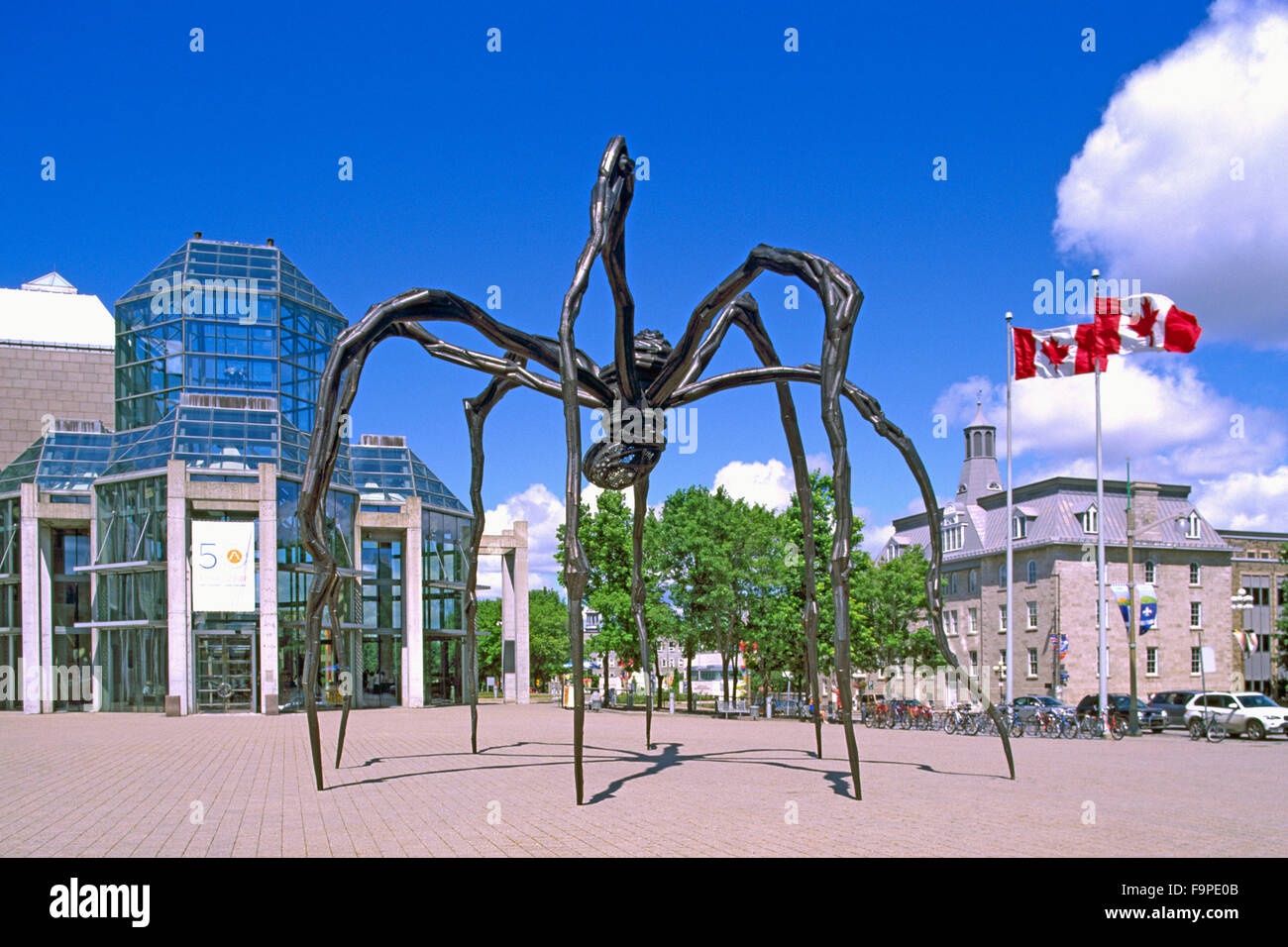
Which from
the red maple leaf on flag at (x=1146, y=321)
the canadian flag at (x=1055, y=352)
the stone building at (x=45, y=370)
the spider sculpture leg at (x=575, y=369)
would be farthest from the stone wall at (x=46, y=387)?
the spider sculpture leg at (x=575, y=369)

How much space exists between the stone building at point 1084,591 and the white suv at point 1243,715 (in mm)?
26067

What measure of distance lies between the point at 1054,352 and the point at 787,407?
22.0m

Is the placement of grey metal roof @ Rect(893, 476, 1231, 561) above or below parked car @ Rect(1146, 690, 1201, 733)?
above

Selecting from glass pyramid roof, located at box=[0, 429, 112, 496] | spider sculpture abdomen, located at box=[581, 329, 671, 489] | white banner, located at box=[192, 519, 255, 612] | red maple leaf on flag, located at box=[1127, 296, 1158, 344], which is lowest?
white banner, located at box=[192, 519, 255, 612]

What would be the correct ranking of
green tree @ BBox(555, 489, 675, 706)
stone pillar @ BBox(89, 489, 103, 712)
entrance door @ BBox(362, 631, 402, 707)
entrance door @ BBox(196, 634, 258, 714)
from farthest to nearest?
1. entrance door @ BBox(362, 631, 402, 707)
2. green tree @ BBox(555, 489, 675, 706)
3. stone pillar @ BBox(89, 489, 103, 712)
4. entrance door @ BBox(196, 634, 258, 714)

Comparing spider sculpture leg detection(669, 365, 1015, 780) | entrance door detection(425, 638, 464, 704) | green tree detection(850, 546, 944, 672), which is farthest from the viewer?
entrance door detection(425, 638, 464, 704)

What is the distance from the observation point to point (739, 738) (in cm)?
2430

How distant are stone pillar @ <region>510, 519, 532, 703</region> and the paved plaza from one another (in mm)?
35331

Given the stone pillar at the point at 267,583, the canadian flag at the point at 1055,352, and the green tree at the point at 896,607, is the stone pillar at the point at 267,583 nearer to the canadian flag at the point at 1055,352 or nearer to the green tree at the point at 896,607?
the green tree at the point at 896,607

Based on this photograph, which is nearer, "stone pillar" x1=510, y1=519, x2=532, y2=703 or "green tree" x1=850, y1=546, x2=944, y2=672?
"green tree" x1=850, y1=546, x2=944, y2=672

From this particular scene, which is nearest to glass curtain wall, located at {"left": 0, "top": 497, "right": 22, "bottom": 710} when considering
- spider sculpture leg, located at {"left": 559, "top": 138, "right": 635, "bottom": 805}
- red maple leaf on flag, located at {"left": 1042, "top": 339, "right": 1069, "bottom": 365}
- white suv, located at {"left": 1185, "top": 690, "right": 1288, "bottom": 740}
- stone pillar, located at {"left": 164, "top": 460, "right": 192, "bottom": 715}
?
stone pillar, located at {"left": 164, "top": 460, "right": 192, "bottom": 715}

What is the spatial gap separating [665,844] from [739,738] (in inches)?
631

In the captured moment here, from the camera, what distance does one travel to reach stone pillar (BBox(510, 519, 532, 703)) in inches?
2276

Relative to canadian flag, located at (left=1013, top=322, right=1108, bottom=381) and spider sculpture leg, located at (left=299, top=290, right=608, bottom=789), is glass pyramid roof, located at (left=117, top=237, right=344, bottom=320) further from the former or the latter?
spider sculpture leg, located at (left=299, top=290, right=608, bottom=789)
